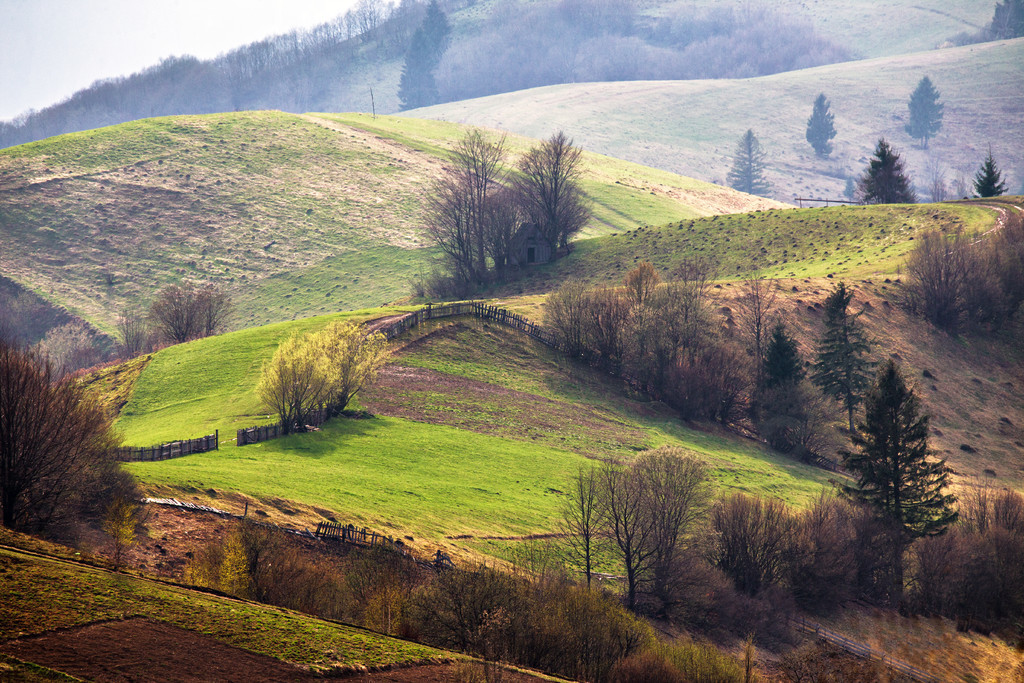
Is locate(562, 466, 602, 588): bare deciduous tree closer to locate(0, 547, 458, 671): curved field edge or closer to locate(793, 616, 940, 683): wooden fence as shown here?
locate(793, 616, 940, 683): wooden fence

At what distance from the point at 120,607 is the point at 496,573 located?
12709mm

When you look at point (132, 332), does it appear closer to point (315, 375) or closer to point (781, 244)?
point (315, 375)

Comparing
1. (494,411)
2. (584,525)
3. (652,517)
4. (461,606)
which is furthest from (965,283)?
(461,606)

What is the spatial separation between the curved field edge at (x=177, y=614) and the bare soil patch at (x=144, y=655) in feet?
0.98

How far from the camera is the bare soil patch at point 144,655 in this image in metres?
18.2

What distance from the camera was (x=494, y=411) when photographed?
190 feet

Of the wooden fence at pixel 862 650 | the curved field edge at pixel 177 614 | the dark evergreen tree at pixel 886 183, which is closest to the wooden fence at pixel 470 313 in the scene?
the wooden fence at pixel 862 650

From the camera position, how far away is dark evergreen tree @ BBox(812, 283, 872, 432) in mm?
69375

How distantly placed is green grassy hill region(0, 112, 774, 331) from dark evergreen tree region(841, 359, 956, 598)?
6036 cm

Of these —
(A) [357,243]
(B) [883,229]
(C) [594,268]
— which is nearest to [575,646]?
(C) [594,268]

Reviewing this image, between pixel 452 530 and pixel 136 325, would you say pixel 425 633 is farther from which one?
pixel 136 325

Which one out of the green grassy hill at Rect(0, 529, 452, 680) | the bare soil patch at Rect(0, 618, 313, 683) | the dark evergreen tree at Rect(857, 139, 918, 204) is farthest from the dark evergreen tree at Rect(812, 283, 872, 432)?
the bare soil patch at Rect(0, 618, 313, 683)

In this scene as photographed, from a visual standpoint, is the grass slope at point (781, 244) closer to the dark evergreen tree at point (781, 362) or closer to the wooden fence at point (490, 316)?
the dark evergreen tree at point (781, 362)

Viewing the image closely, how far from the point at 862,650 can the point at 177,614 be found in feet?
99.6
